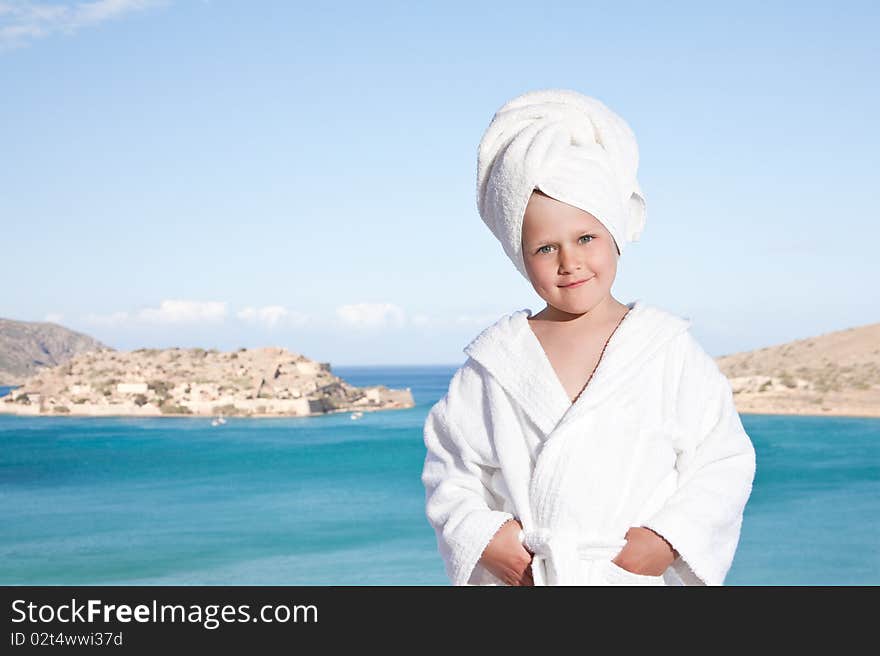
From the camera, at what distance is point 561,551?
157 cm

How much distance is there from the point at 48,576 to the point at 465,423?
46.3 feet

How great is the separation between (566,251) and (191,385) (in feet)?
115

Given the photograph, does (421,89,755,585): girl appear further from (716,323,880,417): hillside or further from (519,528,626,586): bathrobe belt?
(716,323,880,417): hillside

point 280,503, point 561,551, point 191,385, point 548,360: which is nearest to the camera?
point 561,551

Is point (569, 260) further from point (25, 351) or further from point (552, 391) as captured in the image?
point (25, 351)

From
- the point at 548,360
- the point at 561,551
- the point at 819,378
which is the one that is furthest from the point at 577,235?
the point at 819,378

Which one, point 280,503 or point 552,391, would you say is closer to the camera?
point 552,391

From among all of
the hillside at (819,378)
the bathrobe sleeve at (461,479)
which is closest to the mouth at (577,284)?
the bathrobe sleeve at (461,479)

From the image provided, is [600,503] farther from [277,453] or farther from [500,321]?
[277,453]

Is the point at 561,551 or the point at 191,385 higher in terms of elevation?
the point at 561,551

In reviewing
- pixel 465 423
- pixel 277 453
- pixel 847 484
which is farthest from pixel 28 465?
pixel 465 423

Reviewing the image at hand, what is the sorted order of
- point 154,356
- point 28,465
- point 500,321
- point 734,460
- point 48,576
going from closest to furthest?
point 734,460 < point 500,321 < point 48,576 < point 28,465 < point 154,356
